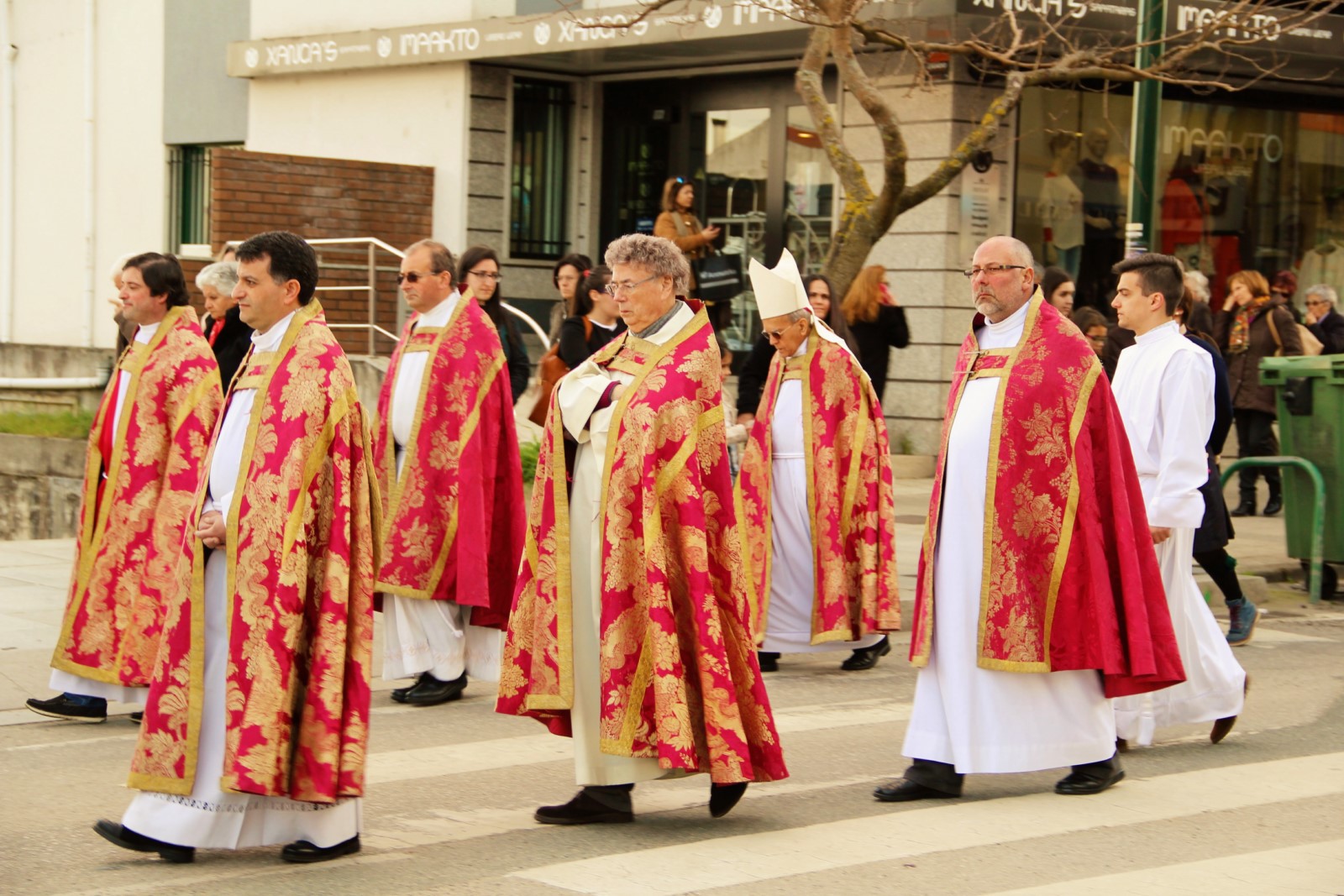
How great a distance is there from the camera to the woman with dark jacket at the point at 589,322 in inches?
417

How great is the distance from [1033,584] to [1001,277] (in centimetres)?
106

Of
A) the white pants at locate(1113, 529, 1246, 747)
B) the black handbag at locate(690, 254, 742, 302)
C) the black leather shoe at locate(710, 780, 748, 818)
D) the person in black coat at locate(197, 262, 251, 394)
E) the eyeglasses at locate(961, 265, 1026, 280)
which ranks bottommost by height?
the black leather shoe at locate(710, 780, 748, 818)

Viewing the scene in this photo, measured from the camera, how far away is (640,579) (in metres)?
6.04

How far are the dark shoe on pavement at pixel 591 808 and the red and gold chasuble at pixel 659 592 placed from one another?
22 centimetres

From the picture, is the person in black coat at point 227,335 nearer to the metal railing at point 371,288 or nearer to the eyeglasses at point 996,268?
the eyeglasses at point 996,268

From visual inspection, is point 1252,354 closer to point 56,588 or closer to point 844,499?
point 844,499

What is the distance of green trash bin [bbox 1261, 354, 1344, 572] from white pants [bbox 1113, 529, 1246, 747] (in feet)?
15.8

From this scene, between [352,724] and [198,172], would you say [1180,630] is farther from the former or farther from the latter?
[198,172]

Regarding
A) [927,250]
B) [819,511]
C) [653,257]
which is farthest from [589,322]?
[927,250]

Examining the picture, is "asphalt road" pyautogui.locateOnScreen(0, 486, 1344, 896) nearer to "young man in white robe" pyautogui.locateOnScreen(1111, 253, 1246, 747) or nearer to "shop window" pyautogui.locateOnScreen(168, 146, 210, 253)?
"young man in white robe" pyautogui.locateOnScreen(1111, 253, 1246, 747)

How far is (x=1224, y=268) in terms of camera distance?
19.9 metres

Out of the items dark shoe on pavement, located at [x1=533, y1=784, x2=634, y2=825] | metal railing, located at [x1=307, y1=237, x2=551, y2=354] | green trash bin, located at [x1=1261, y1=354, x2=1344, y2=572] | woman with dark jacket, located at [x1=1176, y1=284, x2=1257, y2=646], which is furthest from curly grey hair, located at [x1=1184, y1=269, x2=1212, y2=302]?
dark shoe on pavement, located at [x1=533, y1=784, x2=634, y2=825]

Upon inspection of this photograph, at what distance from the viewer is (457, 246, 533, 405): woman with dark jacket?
9.66m

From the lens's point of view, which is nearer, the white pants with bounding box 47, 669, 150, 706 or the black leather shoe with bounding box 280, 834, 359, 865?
the black leather shoe with bounding box 280, 834, 359, 865
